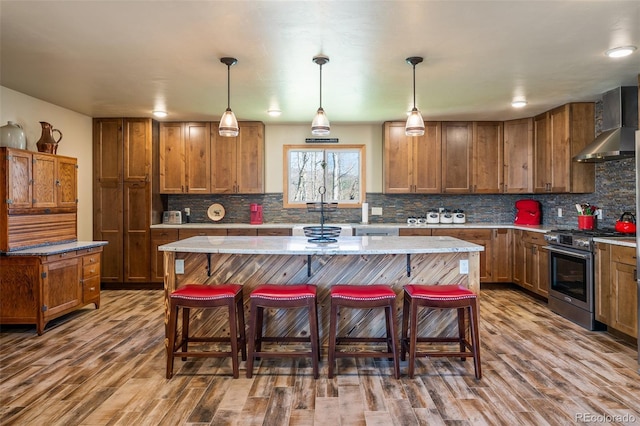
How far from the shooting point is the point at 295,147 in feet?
19.6

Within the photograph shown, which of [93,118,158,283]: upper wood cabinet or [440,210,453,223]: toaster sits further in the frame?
[440,210,453,223]: toaster

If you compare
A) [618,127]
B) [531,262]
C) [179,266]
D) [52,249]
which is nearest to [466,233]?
[531,262]

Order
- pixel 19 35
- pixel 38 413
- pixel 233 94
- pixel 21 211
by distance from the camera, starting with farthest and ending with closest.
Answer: pixel 233 94 < pixel 21 211 < pixel 19 35 < pixel 38 413

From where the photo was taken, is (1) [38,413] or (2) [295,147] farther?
(2) [295,147]

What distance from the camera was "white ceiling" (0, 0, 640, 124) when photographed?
2.43m

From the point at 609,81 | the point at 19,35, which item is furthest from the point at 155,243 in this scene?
the point at 609,81

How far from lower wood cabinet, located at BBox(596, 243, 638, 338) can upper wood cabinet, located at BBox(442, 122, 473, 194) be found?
2.22 metres

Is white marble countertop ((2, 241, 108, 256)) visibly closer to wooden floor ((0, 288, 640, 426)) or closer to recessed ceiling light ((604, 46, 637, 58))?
wooden floor ((0, 288, 640, 426))

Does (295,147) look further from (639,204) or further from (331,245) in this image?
(639,204)

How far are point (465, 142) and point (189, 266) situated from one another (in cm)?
430

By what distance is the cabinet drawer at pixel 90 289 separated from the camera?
4246mm

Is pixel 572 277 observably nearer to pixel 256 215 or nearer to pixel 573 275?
pixel 573 275

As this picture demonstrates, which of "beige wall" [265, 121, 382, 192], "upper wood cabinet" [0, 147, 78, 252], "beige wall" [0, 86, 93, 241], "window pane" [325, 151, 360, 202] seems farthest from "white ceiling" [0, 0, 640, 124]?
"window pane" [325, 151, 360, 202]

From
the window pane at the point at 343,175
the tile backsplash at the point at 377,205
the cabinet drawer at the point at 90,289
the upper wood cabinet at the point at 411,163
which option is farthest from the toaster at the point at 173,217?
the upper wood cabinet at the point at 411,163
